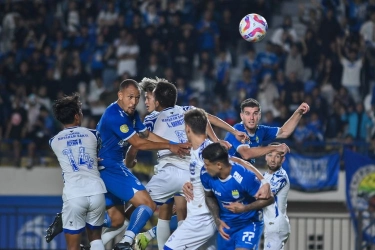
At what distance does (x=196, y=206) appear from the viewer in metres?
9.64

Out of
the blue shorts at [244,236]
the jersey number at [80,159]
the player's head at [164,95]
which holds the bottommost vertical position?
the blue shorts at [244,236]

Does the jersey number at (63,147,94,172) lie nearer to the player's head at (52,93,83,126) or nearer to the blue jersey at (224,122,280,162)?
the player's head at (52,93,83,126)

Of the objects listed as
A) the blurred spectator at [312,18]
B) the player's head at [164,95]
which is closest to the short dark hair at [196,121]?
the player's head at [164,95]

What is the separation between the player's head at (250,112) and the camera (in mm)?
10547

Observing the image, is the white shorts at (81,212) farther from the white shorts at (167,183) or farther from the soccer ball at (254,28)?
the soccer ball at (254,28)

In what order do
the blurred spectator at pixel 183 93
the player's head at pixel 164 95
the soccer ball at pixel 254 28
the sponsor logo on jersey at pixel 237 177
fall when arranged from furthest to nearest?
the blurred spectator at pixel 183 93
the soccer ball at pixel 254 28
the player's head at pixel 164 95
the sponsor logo on jersey at pixel 237 177

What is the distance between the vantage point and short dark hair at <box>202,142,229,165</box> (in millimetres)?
8984

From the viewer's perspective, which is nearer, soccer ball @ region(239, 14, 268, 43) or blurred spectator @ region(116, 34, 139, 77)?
soccer ball @ region(239, 14, 268, 43)

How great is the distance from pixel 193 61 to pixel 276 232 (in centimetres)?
894

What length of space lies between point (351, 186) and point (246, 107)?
6.36 m

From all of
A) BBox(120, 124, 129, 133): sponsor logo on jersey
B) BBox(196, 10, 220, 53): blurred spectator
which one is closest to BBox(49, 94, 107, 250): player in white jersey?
BBox(120, 124, 129, 133): sponsor logo on jersey

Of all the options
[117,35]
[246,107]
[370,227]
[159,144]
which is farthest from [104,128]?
[117,35]

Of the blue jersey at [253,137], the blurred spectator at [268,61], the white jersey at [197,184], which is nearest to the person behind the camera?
the white jersey at [197,184]

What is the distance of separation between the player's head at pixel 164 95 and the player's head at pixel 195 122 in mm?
1236
